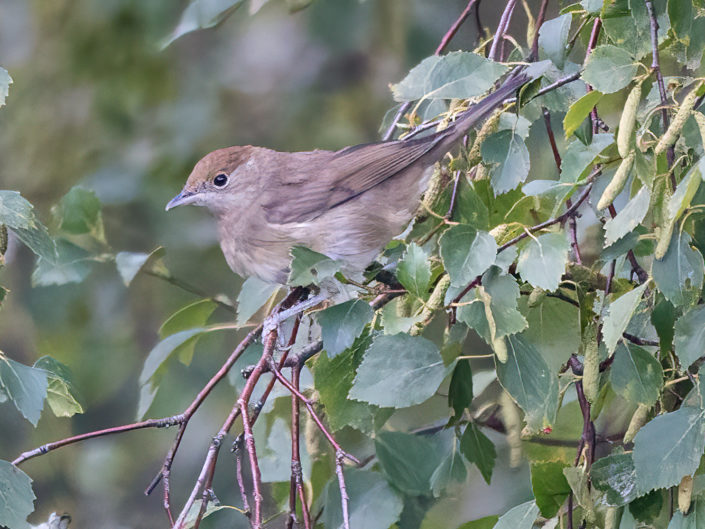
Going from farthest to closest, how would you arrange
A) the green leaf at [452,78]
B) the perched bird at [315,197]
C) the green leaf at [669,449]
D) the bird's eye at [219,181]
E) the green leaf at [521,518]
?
the bird's eye at [219,181] < the perched bird at [315,197] < the green leaf at [452,78] < the green leaf at [521,518] < the green leaf at [669,449]

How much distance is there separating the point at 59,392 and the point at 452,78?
0.61 meters

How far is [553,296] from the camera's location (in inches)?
45.1

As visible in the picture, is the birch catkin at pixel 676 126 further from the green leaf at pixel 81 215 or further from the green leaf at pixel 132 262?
the green leaf at pixel 81 215

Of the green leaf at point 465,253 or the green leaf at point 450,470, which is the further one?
the green leaf at point 450,470

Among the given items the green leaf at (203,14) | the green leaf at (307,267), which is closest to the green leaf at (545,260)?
the green leaf at (307,267)

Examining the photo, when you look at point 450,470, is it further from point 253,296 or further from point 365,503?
point 253,296

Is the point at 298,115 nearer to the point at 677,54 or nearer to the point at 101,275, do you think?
the point at 101,275

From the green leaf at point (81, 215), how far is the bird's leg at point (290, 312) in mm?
471

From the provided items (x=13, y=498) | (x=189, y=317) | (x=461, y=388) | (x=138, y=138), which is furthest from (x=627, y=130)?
(x=138, y=138)

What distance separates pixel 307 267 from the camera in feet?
3.34

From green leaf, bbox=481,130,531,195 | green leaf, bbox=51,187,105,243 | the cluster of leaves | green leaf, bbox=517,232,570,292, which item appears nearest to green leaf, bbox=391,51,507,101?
the cluster of leaves

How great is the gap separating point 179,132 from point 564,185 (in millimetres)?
1830

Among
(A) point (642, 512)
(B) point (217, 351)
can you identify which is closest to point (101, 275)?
(B) point (217, 351)

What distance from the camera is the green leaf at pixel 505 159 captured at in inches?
45.4
